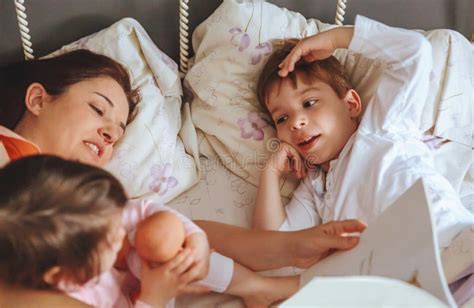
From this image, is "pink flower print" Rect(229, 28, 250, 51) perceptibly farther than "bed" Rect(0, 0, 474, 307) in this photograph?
Yes

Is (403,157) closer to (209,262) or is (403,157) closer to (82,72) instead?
(209,262)

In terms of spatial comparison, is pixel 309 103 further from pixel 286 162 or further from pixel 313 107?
pixel 286 162

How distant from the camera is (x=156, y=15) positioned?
4.58 feet

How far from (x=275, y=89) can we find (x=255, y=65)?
4.8 inches

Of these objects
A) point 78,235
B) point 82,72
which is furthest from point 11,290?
point 82,72

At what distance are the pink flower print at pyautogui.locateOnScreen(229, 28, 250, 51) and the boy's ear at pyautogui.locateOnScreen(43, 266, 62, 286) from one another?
0.76 metres

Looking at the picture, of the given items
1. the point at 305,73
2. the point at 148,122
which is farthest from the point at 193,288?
the point at 305,73

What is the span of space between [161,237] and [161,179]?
1.29 feet

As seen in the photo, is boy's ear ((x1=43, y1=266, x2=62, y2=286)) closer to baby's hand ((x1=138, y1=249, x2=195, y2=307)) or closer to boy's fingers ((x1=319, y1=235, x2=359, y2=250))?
baby's hand ((x1=138, y1=249, x2=195, y2=307))

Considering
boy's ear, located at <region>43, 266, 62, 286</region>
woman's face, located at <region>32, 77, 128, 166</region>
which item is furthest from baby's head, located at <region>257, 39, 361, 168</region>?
boy's ear, located at <region>43, 266, 62, 286</region>

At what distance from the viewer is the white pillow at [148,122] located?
1.16 metres

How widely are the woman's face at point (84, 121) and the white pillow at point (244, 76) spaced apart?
25cm

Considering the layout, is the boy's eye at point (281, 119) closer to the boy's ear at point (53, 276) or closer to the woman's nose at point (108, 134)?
the woman's nose at point (108, 134)

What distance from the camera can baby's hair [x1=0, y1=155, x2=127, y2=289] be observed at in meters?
0.68
